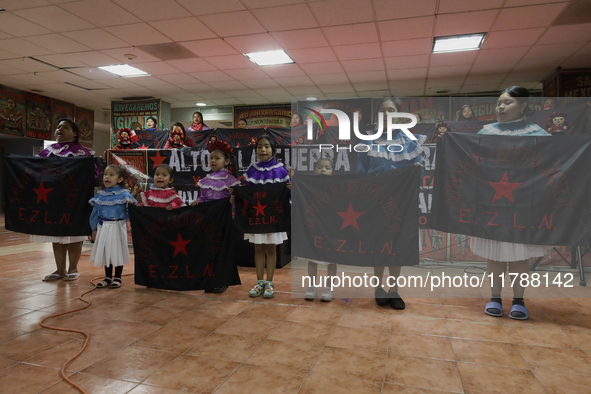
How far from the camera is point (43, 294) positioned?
3213mm

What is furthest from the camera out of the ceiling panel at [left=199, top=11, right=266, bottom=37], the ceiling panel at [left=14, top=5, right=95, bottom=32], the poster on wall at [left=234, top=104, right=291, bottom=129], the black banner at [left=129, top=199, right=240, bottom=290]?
the poster on wall at [left=234, top=104, right=291, bottom=129]

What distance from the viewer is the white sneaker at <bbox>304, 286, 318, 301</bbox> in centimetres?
308

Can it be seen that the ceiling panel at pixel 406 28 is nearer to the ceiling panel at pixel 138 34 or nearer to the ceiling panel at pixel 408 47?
the ceiling panel at pixel 408 47

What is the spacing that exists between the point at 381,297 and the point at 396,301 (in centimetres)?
13

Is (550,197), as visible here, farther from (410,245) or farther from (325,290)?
(325,290)

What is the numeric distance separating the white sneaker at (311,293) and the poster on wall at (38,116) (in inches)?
357

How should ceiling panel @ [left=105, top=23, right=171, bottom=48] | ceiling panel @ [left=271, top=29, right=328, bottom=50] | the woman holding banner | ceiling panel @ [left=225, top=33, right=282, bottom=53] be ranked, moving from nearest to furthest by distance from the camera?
1. the woman holding banner
2. ceiling panel @ [left=105, top=23, right=171, bottom=48]
3. ceiling panel @ [left=271, top=29, right=328, bottom=50]
4. ceiling panel @ [left=225, top=33, right=282, bottom=53]

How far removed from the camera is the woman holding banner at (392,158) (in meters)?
2.87

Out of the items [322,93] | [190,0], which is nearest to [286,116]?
[322,93]

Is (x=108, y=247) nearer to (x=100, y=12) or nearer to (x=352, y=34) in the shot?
(x=100, y=12)

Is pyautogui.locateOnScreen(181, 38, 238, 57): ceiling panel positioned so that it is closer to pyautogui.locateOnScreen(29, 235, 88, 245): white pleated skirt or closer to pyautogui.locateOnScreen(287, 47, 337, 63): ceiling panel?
pyautogui.locateOnScreen(287, 47, 337, 63): ceiling panel

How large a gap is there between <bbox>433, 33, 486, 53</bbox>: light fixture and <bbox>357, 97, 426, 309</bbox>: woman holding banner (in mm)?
3244

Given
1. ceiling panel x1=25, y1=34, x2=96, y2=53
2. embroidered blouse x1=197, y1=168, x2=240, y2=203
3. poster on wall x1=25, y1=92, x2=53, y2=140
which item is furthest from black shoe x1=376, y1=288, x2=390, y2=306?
poster on wall x1=25, y1=92, x2=53, y2=140

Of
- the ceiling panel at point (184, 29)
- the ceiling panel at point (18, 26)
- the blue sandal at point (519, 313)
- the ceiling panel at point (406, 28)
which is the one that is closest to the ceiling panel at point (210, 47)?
the ceiling panel at point (184, 29)
